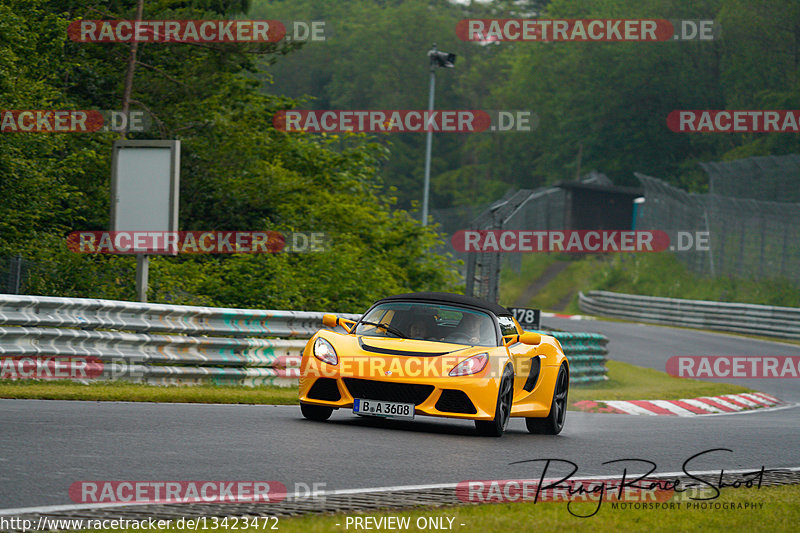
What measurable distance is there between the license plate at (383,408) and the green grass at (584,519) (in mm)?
3087

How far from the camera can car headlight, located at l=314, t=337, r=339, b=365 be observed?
10.3 metres

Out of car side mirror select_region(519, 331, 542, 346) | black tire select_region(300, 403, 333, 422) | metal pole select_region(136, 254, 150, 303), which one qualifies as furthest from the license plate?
metal pole select_region(136, 254, 150, 303)

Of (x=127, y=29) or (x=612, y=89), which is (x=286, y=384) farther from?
(x=612, y=89)

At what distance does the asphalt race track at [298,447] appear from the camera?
7.19 meters

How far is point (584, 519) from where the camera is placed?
650cm

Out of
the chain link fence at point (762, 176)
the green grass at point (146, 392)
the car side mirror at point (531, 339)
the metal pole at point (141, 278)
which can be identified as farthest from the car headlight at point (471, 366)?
the chain link fence at point (762, 176)

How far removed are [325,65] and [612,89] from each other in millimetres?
47438

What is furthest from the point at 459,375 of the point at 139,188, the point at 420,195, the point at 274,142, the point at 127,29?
the point at 420,195

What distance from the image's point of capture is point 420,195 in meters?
120

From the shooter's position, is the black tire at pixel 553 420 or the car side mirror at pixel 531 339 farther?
the black tire at pixel 553 420

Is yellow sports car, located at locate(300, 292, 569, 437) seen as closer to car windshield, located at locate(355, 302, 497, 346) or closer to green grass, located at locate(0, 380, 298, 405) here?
car windshield, located at locate(355, 302, 497, 346)

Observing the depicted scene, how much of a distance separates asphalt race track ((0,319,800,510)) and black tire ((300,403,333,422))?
0.11 metres

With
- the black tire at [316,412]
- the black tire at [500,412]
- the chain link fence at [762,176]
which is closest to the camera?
the black tire at [500,412]

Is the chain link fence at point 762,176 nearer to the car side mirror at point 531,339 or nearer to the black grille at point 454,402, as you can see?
the car side mirror at point 531,339
